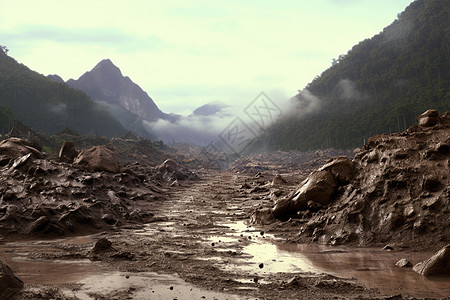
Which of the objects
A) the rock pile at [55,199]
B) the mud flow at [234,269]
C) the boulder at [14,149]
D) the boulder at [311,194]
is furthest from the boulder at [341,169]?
the boulder at [14,149]

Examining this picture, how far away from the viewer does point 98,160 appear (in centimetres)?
1588

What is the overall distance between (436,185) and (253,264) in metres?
4.12

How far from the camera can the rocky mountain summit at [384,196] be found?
23.2ft

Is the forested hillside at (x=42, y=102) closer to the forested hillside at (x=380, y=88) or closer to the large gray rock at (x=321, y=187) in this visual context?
the forested hillside at (x=380, y=88)

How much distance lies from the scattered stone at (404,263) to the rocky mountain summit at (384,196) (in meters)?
1.14

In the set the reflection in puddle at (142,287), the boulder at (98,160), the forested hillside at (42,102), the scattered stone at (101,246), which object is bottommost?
the reflection in puddle at (142,287)

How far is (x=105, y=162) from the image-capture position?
52.6 ft

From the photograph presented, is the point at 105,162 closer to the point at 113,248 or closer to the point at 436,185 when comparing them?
the point at 113,248

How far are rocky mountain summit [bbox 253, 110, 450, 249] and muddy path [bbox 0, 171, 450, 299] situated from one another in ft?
2.88

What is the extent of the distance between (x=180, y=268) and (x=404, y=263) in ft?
10.9

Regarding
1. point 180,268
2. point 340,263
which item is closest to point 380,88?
point 340,263

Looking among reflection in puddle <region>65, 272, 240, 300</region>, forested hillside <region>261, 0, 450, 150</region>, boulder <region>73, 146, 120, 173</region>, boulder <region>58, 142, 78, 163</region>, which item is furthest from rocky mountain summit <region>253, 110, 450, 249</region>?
forested hillside <region>261, 0, 450, 150</region>

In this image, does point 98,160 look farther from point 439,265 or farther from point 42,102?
point 42,102

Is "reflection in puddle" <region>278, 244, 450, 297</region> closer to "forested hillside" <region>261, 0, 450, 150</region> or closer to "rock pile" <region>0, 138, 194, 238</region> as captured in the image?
"rock pile" <region>0, 138, 194, 238</region>
